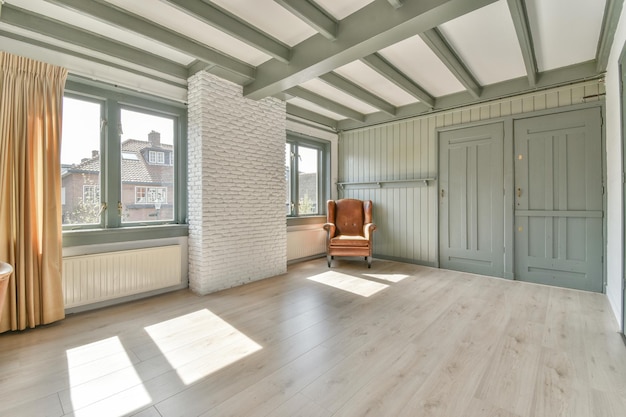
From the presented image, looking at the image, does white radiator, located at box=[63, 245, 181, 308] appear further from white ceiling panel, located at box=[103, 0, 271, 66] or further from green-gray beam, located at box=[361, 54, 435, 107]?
green-gray beam, located at box=[361, 54, 435, 107]

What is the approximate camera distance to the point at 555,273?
3.82 meters

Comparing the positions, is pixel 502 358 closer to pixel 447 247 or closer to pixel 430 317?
pixel 430 317

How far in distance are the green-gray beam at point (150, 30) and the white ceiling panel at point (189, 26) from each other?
0.16ft

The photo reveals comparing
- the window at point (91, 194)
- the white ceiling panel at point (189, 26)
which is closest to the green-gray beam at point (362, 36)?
the white ceiling panel at point (189, 26)

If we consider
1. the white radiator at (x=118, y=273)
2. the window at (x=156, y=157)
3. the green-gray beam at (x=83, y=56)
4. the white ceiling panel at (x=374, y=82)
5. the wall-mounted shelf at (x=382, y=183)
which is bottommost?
the white radiator at (x=118, y=273)

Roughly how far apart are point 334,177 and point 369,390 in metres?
4.71

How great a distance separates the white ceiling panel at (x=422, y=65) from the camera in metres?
3.13

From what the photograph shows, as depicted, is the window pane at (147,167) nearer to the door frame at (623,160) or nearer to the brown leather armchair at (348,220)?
the brown leather armchair at (348,220)

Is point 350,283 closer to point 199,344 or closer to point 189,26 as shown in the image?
point 199,344

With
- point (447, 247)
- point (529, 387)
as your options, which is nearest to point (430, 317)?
point (529, 387)

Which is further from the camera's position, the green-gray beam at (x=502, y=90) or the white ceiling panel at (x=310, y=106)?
the white ceiling panel at (x=310, y=106)

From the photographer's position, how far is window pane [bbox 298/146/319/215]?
555cm

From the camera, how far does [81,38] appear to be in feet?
8.93

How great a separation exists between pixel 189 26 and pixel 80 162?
187 centimetres
